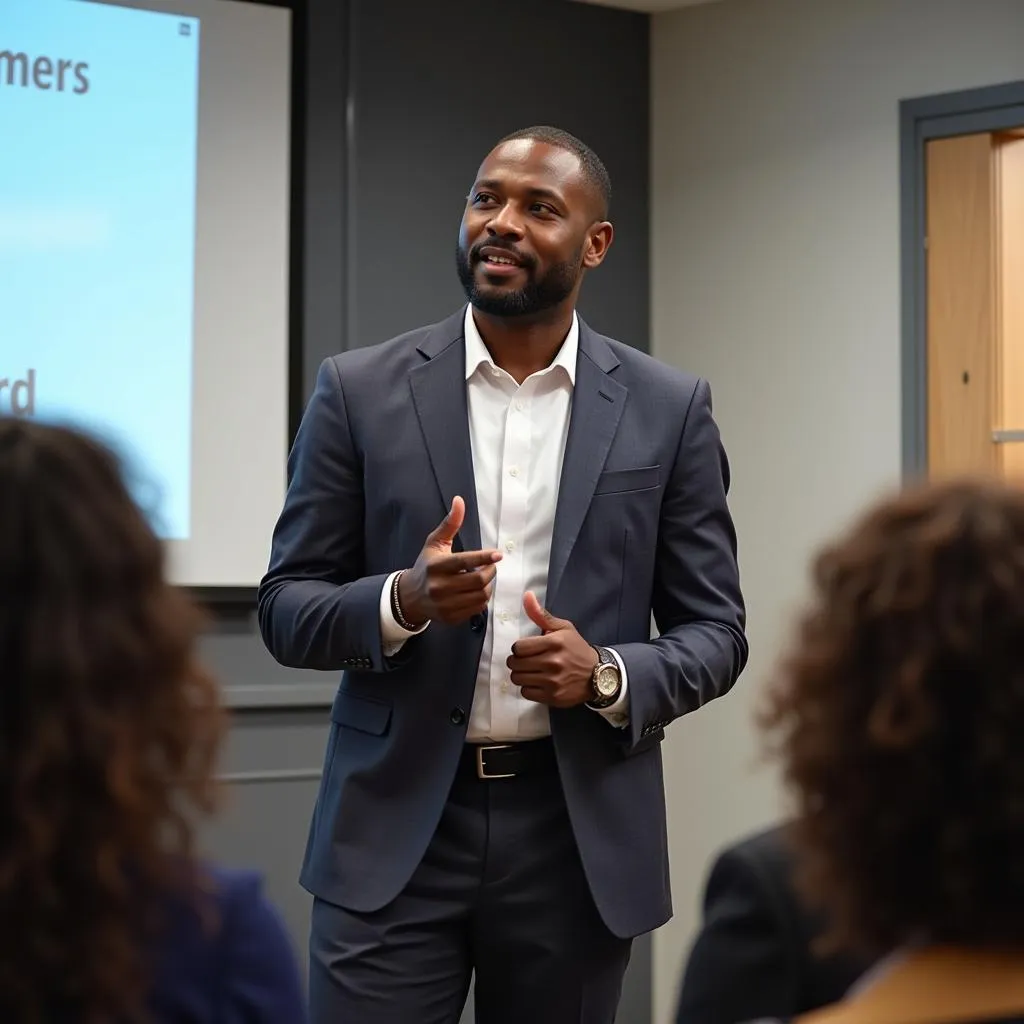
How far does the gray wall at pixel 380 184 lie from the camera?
3.87 m

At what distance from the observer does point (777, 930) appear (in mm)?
1158

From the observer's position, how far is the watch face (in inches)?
83.4

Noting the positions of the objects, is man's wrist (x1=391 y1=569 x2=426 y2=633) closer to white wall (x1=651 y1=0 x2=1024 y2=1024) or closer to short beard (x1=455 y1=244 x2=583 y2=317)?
short beard (x1=455 y1=244 x2=583 y2=317)

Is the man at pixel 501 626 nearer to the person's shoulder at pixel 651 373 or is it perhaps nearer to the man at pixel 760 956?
the person's shoulder at pixel 651 373

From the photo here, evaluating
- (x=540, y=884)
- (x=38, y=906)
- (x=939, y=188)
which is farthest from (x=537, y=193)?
(x=939, y=188)

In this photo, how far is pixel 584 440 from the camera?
89.7 inches

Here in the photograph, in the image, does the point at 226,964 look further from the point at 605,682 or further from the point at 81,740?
the point at 605,682

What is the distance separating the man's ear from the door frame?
1664 millimetres

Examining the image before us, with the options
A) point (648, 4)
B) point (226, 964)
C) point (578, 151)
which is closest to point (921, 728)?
point (226, 964)

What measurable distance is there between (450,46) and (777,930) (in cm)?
337

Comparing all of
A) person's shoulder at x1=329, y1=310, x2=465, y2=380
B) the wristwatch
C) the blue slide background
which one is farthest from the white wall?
the wristwatch

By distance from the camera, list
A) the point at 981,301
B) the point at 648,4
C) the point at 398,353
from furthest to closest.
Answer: the point at 648,4 → the point at 981,301 → the point at 398,353

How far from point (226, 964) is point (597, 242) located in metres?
1.63

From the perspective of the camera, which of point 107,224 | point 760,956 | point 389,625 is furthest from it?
point 107,224
